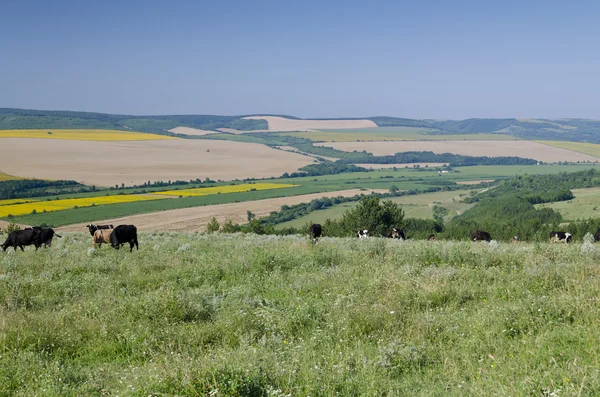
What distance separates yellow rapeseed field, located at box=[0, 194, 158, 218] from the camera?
75.9 meters

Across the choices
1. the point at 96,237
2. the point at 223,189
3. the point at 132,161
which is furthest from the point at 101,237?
the point at 132,161

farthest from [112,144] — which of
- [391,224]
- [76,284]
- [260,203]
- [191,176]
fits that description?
[76,284]

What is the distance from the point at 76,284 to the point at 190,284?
2.91m

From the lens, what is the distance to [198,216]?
72875mm

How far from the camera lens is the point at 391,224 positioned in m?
53.4

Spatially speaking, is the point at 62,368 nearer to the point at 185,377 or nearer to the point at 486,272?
the point at 185,377

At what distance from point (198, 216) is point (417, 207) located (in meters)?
45.4

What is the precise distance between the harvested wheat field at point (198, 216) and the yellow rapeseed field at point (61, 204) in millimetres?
16715

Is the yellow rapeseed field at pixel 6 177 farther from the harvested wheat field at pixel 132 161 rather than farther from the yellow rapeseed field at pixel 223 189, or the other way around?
the yellow rapeseed field at pixel 223 189

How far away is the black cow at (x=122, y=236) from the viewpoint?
21.3 metres

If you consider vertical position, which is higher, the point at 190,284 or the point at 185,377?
the point at 185,377

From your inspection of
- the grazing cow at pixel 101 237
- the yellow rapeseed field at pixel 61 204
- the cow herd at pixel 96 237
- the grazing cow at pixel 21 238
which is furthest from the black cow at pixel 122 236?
the yellow rapeseed field at pixel 61 204

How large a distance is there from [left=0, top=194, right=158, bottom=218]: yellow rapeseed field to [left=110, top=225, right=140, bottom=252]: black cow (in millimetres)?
60411

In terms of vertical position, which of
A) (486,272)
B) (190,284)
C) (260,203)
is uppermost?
(486,272)
